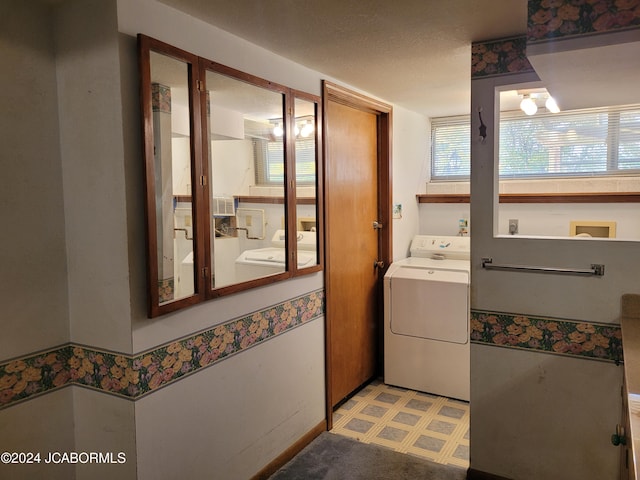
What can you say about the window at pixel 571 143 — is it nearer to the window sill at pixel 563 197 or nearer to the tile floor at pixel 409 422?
the window sill at pixel 563 197

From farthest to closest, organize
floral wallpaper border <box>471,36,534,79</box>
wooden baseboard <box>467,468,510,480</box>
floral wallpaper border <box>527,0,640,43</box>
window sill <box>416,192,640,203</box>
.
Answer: window sill <box>416,192,640,203</box> < wooden baseboard <box>467,468,510,480</box> < floral wallpaper border <box>471,36,534,79</box> < floral wallpaper border <box>527,0,640,43</box>

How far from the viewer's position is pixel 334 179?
10.2 ft

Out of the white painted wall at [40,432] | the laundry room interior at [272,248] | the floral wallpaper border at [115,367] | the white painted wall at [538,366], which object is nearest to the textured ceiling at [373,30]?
the laundry room interior at [272,248]

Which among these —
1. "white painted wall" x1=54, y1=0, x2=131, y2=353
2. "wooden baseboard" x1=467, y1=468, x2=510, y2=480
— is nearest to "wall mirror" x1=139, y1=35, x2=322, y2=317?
"white painted wall" x1=54, y1=0, x2=131, y2=353

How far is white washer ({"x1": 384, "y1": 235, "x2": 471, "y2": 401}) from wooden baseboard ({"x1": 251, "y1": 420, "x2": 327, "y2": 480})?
0.89 m

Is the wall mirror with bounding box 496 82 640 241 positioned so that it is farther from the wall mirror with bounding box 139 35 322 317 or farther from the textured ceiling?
the wall mirror with bounding box 139 35 322 317

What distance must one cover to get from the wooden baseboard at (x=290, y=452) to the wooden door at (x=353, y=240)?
6.1 inches

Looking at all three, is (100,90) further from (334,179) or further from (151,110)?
(334,179)

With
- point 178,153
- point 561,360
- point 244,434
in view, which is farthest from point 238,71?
point 561,360

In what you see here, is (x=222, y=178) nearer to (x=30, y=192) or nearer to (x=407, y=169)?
(x=30, y=192)

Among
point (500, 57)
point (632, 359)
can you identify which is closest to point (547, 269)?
point (632, 359)

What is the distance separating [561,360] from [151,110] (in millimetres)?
2100

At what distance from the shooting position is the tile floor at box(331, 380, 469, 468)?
9.15 feet

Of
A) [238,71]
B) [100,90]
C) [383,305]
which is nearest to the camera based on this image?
[100,90]
